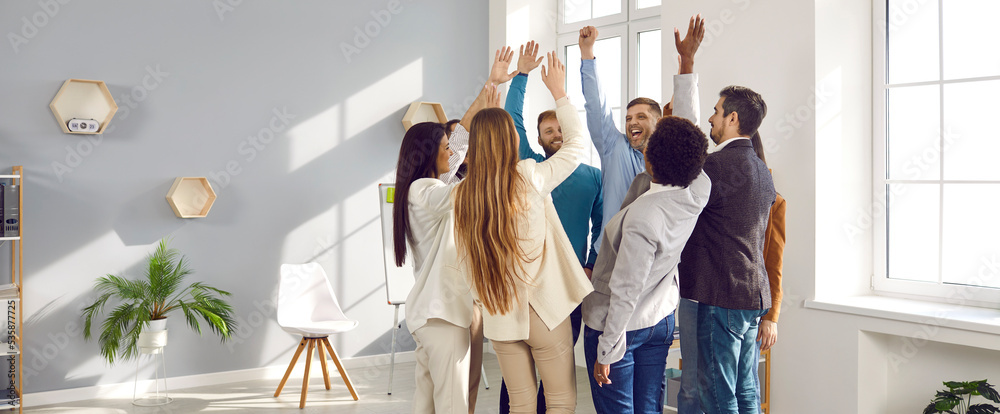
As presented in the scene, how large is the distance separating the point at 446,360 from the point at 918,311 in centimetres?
219

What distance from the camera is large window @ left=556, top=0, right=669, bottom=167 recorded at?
4.86 m

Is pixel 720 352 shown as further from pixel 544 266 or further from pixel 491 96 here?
pixel 491 96

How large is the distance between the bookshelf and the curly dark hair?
327 centimetres

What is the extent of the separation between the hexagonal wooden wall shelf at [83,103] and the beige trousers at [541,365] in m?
3.09

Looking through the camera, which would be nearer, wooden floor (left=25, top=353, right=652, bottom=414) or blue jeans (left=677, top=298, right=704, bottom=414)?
blue jeans (left=677, top=298, right=704, bottom=414)

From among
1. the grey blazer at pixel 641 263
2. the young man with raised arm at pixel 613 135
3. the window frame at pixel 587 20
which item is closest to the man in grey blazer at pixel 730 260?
the grey blazer at pixel 641 263

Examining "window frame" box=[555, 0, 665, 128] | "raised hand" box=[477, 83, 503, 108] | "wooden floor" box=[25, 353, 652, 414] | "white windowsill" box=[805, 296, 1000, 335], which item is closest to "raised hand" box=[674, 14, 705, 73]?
"raised hand" box=[477, 83, 503, 108]

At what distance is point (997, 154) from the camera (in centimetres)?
334

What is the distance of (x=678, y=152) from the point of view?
6.83 ft

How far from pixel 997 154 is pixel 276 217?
3905 mm

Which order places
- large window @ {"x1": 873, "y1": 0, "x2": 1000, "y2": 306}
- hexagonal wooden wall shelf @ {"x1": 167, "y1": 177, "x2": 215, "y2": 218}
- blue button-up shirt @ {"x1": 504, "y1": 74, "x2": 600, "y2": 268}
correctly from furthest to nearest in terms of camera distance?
hexagonal wooden wall shelf @ {"x1": 167, "y1": 177, "x2": 215, "y2": 218} < large window @ {"x1": 873, "y1": 0, "x2": 1000, "y2": 306} < blue button-up shirt @ {"x1": 504, "y1": 74, "x2": 600, "y2": 268}

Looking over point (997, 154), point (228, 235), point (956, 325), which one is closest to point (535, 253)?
point (956, 325)

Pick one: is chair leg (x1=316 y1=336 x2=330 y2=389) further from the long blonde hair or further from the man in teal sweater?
the long blonde hair

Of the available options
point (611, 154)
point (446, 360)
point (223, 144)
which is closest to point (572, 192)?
point (611, 154)
